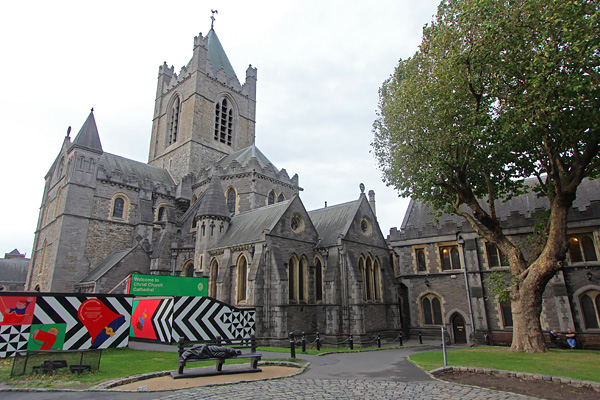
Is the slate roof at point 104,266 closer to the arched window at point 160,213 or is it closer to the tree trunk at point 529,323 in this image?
the arched window at point 160,213

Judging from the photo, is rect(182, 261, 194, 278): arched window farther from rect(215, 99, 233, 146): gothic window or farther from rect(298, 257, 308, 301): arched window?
rect(215, 99, 233, 146): gothic window

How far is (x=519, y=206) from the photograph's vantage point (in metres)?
23.3

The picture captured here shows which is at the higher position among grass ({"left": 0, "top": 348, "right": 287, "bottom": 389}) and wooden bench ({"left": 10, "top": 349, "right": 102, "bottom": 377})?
wooden bench ({"left": 10, "top": 349, "right": 102, "bottom": 377})

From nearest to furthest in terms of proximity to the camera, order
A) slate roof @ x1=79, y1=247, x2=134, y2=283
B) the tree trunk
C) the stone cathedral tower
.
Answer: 1. the tree trunk
2. slate roof @ x1=79, y1=247, x2=134, y2=283
3. the stone cathedral tower

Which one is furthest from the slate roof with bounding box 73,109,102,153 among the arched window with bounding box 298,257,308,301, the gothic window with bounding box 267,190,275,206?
the arched window with bounding box 298,257,308,301

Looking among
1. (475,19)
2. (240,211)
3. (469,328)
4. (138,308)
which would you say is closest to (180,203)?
(240,211)

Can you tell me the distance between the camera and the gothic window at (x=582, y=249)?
19375 mm

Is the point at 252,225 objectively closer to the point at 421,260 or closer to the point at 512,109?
the point at 421,260

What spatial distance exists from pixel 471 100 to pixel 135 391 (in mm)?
16129

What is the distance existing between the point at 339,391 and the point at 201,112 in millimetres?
40071

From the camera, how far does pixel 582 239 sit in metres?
19.8

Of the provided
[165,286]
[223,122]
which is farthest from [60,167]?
[165,286]

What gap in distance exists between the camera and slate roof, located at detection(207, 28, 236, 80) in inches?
1868

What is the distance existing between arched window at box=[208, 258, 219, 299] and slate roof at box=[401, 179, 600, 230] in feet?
45.9
